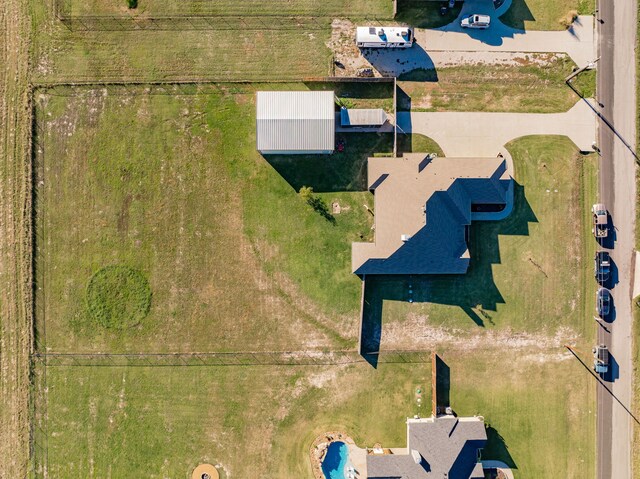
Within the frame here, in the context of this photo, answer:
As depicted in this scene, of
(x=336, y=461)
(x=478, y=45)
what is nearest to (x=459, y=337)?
(x=336, y=461)

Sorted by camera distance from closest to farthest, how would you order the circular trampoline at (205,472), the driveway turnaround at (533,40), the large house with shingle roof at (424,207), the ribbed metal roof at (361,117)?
the large house with shingle roof at (424,207) → the ribbed metal roof at (361,117) → the circular trampoline at (205,472) → the driveway turnaround at (533,40)

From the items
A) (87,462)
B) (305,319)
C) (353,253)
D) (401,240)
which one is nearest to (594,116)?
(401,240)

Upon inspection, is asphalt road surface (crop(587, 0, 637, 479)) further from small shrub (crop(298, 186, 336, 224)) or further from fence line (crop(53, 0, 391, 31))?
fence line (crop(53, 0, 391, 31))

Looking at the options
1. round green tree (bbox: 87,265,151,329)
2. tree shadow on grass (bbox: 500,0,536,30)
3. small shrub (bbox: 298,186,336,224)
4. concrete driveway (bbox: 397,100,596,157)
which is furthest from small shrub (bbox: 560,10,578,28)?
round green tree (bbox: 87,265,151,329)

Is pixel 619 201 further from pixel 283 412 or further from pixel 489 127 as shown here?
pixel 283 412

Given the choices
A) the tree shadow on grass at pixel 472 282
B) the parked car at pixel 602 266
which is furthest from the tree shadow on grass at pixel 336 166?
the parked car at pixel 602 266

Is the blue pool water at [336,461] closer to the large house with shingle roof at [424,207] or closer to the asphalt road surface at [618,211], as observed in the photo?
the large house with shingle roof at [424,207]

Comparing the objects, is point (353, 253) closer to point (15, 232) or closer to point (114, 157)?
point (114, 157)
